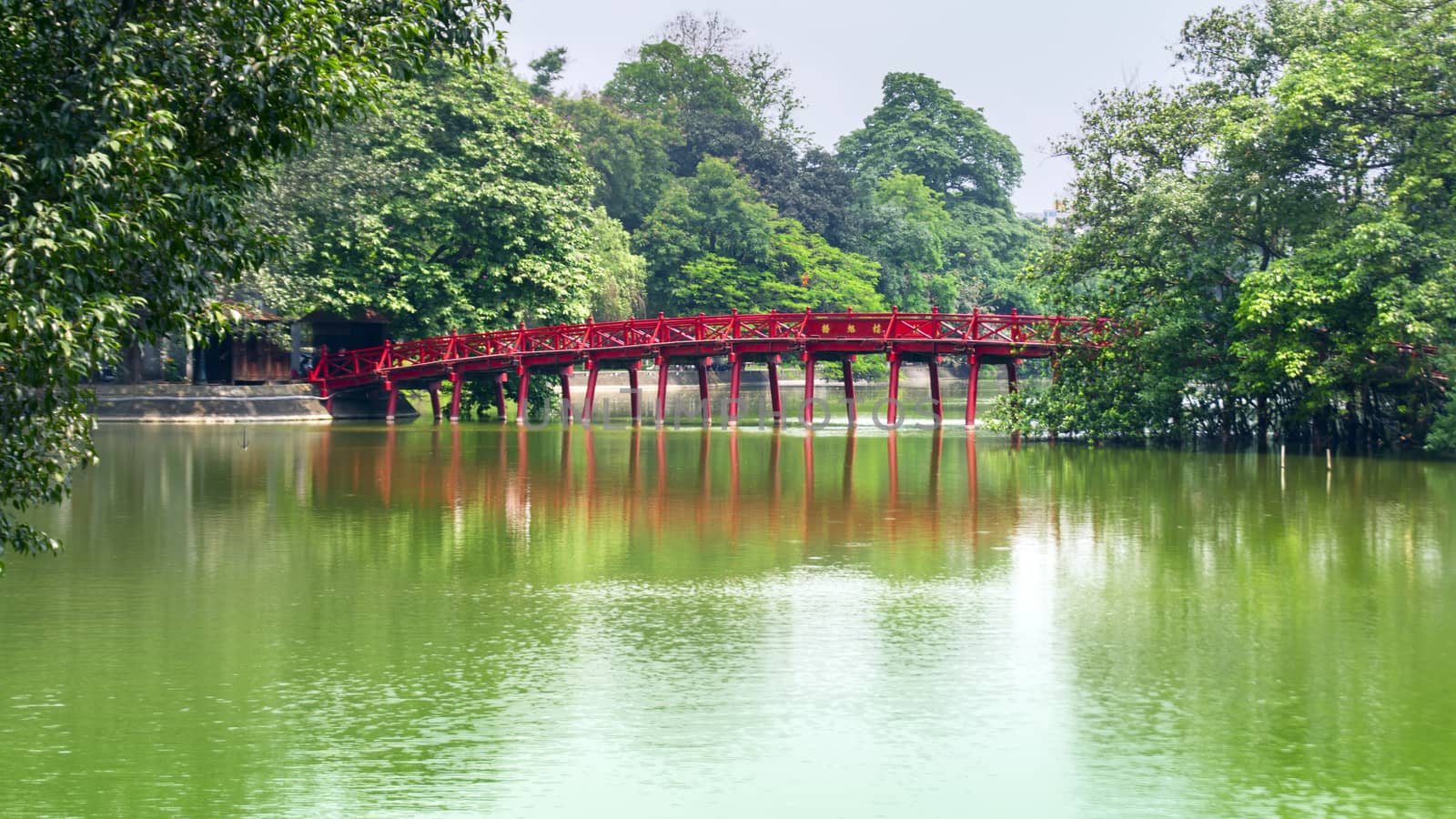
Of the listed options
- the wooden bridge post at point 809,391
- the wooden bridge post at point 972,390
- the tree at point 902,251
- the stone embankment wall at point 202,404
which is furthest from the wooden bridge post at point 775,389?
the tree at point 902,251

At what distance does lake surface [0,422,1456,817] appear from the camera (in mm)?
9383

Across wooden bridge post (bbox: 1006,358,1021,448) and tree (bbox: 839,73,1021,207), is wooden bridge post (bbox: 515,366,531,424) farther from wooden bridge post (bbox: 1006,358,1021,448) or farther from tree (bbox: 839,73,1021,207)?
tree (bbox: 839,73,1021,207)

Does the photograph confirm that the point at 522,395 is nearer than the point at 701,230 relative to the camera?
Yes

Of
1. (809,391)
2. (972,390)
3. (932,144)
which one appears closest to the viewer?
(972,390)

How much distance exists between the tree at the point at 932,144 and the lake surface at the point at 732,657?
92518 mm

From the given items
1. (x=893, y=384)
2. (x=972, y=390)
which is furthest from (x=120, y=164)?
(x=893, y=384)

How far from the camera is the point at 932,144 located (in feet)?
376

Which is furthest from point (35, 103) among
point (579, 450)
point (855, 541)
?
point (579, 450)

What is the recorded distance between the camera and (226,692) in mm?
11430

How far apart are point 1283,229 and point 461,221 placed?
86.5 ft

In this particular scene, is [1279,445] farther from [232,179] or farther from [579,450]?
[232,179]

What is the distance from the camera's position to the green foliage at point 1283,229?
32.0 meters

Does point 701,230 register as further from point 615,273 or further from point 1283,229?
point 1283,229

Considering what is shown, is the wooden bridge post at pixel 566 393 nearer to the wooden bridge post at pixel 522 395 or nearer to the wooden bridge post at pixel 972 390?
the wooden bridge post at pixel 522 395
